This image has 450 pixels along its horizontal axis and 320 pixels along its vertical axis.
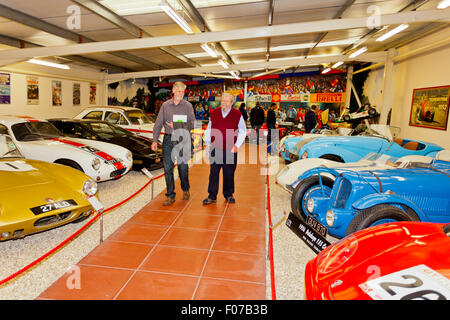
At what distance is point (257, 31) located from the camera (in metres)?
6.68

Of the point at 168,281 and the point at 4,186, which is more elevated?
the point at 4,186

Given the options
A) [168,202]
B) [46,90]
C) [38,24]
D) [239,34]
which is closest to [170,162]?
[168,202]

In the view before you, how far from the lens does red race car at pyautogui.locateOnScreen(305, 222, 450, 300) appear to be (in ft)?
4.39

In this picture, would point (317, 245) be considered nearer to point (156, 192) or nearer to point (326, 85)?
point (156, 192)

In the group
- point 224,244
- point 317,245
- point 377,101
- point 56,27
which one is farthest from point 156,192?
point 377,101

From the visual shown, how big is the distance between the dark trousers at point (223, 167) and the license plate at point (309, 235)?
1.85 m

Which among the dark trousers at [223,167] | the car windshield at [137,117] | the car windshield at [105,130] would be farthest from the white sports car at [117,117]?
the dark trousers at [223,167]

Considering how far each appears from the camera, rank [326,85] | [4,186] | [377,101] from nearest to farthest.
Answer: [4,186] → [377,101] → [326,85]

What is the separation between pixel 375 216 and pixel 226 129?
224 cm

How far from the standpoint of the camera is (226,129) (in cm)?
409

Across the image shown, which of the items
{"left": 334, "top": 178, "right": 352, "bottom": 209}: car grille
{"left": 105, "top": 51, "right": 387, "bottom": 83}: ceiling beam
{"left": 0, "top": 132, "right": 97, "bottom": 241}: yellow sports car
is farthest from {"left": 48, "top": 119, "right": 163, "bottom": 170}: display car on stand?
{"left": 105, "top": 51, "right": 387, "bottom": 83}: ceiling beam

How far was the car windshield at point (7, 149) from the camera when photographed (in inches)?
144

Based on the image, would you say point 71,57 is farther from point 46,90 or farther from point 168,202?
point 168,202
